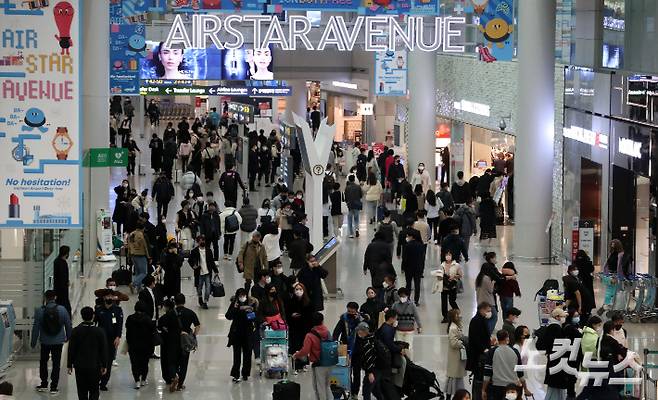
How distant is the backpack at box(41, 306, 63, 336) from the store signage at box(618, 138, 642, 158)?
1092cm

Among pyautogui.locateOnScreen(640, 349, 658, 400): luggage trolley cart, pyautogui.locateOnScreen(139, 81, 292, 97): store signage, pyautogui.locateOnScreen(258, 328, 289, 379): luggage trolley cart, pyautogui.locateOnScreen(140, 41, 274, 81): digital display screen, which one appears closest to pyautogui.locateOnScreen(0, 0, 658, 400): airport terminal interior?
pyautogui.locateOnScreen(258, 328, 289, 379): luggage trolley cart

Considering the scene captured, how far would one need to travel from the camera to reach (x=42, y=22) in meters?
19.0

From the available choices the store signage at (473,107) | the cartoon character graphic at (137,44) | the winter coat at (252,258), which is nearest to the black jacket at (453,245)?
the winter coat at (252,258)

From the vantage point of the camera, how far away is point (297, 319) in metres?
20.0

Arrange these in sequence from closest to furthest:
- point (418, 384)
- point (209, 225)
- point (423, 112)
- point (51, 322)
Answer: point (418, 384) → point (51, 322) → point (209, 225) → point (423, 112)

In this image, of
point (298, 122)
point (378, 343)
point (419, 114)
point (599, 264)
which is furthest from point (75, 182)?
point (419, 114)

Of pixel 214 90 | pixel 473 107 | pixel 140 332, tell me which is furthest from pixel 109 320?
pixel 214 90

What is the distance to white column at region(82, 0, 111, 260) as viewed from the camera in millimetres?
29094

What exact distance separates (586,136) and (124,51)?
11.7m

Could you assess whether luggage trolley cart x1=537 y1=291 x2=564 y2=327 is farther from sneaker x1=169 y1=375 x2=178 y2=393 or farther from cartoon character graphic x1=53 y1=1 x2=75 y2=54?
cartoon character graphic x1=53 y1=1 x2=75 y2=54

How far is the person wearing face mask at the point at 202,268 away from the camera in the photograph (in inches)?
927

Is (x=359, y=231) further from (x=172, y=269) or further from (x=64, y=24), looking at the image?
(x=64, y=24)

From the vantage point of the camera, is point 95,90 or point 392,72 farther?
point 392,72

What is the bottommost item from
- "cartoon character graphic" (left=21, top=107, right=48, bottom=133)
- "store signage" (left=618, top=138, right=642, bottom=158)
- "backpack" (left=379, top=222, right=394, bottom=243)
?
"backpack" (left=379, top=222, right=394, bottom=243)
